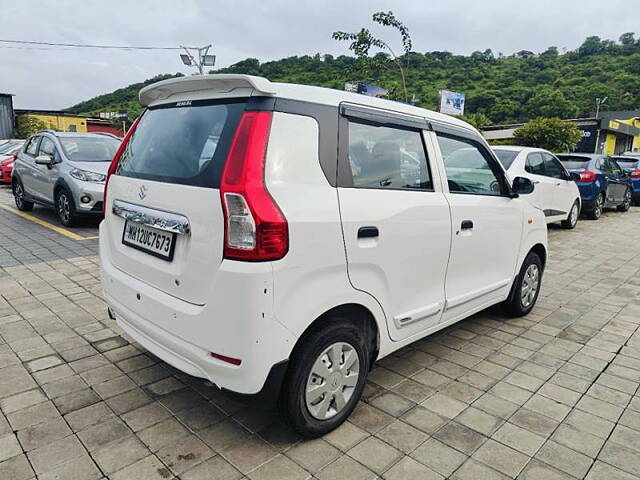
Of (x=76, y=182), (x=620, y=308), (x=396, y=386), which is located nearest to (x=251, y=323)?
(x=396, y=386)

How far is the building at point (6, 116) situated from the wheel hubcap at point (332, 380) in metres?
46.1

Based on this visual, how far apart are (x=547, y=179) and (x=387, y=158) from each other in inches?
275

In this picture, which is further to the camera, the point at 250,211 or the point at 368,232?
the point at 368,232

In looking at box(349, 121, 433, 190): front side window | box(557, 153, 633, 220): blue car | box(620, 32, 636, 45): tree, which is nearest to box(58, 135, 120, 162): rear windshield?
box(349, 121, 433, 190): front side window

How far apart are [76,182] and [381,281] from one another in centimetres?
659

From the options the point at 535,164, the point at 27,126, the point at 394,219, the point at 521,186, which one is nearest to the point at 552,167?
the point at 535,164

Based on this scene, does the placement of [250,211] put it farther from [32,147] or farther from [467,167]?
[32,147]

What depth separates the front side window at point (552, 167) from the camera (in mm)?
8805

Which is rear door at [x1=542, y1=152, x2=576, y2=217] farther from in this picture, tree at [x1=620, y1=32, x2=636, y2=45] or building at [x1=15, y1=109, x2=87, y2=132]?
tree at [x1=620, y1=32, x2=636, y2=45]

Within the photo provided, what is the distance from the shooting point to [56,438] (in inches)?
97.1

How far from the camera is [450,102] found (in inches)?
726

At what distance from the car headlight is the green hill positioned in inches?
970

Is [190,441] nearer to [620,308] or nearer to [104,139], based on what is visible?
[620,308]

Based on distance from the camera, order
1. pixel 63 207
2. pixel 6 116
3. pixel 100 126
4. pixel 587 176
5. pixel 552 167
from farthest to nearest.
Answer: pixel 100 126 < pixel 6 116 < pixel 587 176 < pixel 552 167 < pixel 63 207
